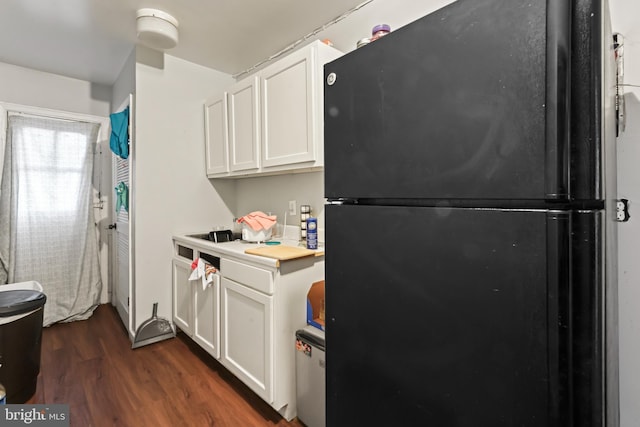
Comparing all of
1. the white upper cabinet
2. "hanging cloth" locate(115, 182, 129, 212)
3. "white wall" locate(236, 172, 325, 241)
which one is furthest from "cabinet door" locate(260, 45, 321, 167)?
"hanging cloth" locate(115, 182, 129, 212)

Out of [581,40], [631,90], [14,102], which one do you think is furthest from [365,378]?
[14,102]

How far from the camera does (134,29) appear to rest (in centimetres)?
226

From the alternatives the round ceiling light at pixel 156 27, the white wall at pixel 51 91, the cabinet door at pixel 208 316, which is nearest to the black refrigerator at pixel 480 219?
the cabinet door at pixel 208 316

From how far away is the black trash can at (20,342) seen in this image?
5.59ft

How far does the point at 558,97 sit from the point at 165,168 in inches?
105

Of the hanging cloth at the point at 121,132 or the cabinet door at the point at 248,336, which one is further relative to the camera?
the hanging cloth at the point at 121,132

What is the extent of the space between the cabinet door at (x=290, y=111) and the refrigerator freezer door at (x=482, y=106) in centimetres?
100

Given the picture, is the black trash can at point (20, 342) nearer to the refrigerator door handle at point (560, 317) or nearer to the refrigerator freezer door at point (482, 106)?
the refrigerator freezer door at point (482, 106)

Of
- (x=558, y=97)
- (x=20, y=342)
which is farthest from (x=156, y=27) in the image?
(x=558, y=97)

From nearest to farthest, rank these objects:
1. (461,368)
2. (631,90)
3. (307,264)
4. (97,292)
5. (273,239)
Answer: (461,368) < (631,90) < (307,264) < (273,239) < (97,292)

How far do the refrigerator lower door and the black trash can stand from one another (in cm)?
197

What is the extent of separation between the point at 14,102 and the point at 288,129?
9.34ft

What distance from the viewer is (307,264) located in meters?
1.79

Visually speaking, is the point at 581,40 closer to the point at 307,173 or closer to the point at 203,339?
the point at 307,173
